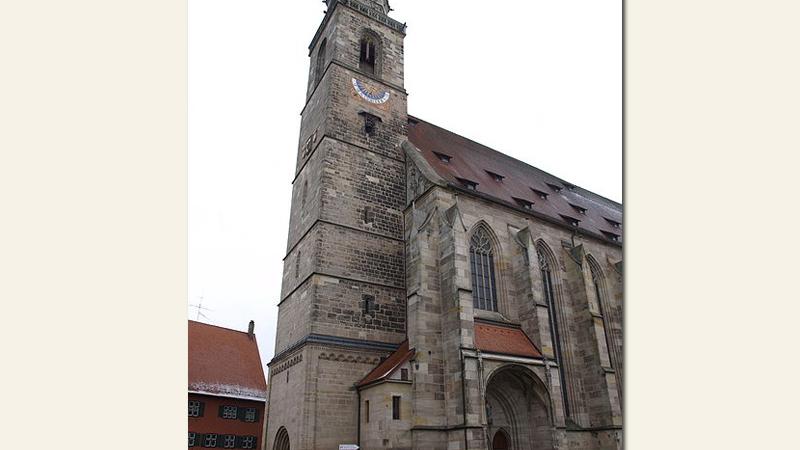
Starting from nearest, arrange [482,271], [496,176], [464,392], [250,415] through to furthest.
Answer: [464,392]
[482,271]
[496,176]
[250,415]

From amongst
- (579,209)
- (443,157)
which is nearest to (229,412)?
(443,157)

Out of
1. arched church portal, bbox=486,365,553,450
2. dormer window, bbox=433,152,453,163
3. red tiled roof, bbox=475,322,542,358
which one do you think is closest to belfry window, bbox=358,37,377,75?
dormer window, bbox=433,152,453,163

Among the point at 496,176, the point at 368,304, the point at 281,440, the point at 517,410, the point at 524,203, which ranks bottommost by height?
the point at 281,440

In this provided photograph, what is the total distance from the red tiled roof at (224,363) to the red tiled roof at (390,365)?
46.0 ft

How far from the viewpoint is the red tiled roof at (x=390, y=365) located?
13588 mm

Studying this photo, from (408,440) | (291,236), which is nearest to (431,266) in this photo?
(408,440)

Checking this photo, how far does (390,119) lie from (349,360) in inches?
420

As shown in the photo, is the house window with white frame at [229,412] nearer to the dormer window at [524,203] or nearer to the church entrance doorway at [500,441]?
the church entrance doorway at [500,441]

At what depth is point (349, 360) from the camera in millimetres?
15047

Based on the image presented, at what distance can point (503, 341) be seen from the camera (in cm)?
1492

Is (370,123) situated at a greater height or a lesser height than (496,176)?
greater

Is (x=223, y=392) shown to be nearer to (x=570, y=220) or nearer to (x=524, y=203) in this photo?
(x=524, y=203)

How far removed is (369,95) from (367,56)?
9.04ft

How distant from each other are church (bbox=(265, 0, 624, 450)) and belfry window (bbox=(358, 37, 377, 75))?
0.08 m
